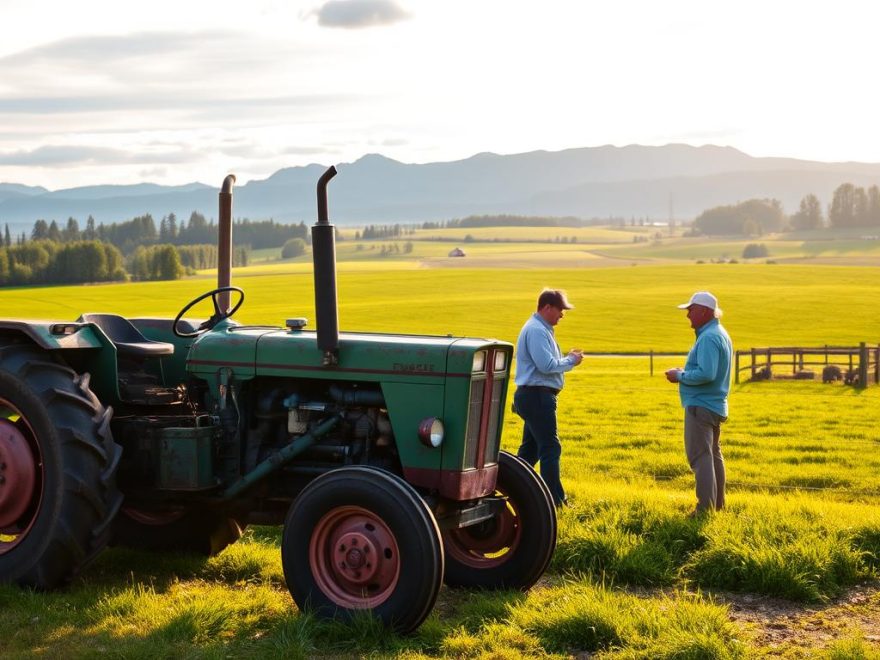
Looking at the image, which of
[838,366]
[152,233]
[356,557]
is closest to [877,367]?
[838,366]

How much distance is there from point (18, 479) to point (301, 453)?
1.70 metres

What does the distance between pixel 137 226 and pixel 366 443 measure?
611 feet

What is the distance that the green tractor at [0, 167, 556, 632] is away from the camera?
567 centimetres

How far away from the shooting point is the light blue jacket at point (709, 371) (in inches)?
327

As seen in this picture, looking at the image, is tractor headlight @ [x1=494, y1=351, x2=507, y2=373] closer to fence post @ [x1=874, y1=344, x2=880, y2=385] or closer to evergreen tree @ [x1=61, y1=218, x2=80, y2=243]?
fence post @ [x1=874, y1=344, x2=880, y2=385]

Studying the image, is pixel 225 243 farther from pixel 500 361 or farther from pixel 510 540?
pixel 510 540

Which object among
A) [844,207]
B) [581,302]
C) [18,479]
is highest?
[844,207]

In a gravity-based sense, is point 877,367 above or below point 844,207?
below

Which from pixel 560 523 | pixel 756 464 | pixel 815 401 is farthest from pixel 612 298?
pixel 560 523

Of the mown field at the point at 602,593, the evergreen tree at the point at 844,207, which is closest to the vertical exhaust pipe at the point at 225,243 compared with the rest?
the mown field at the point at 602,593

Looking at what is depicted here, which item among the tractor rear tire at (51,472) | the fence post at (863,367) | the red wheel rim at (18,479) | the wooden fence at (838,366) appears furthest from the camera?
the wooden fence at (838,366)

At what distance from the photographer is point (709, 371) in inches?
327

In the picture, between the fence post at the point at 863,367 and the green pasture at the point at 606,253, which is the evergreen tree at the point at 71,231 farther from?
the fence post at the point at 863,367

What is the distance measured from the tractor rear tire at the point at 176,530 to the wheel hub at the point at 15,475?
32.9 inches
